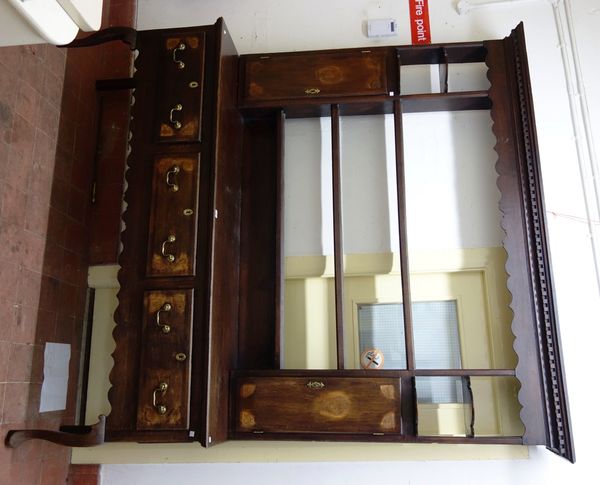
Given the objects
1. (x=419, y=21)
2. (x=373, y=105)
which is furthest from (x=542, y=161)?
(x=419, y=21)

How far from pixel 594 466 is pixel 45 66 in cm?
269

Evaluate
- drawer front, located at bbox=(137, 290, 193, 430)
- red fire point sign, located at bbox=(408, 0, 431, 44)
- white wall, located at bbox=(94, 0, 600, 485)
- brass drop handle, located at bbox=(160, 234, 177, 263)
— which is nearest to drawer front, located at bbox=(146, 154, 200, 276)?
brass drop handle, located at bbox=(160, 234, 177, 263)

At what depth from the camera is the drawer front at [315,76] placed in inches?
99.0

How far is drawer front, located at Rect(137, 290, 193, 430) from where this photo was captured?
204 centimetres

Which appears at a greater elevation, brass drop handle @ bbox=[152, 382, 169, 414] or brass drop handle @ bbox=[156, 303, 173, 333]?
brass drop handle @ bbox=[156, 303, 173, 333]

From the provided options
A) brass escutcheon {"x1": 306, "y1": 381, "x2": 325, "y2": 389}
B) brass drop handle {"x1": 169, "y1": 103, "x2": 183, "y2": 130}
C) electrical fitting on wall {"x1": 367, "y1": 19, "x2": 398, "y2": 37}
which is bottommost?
brass escutcheon {"x1": 306, "y1": 381, "x2": 325, "y2": 389}

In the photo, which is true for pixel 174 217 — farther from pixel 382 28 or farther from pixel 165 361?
pixel 382 28

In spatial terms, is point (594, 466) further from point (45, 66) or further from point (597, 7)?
point (45, 66)

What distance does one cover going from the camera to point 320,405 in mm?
2178

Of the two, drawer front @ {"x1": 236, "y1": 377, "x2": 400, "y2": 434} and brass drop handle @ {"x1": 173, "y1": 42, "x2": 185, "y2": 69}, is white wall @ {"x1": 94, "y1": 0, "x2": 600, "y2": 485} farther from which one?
brass drop handle @ {"x1": 173, "y1": 42, "x2": 185, "y2": 69}

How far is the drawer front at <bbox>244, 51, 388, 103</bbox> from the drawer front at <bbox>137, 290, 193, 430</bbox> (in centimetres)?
100

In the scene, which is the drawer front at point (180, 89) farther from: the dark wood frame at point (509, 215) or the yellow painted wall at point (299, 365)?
the yellow painted wall at point (299, 365)

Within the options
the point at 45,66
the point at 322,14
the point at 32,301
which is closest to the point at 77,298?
the point at 32,301

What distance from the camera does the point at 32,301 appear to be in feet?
7.15
